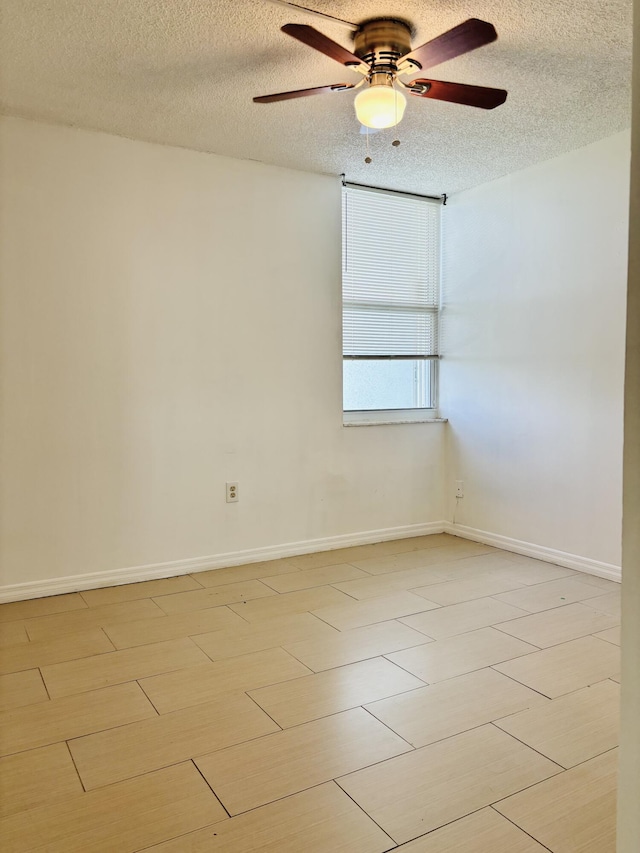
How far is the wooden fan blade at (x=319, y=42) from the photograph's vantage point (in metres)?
1.92

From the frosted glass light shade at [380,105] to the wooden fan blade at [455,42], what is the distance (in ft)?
0.42

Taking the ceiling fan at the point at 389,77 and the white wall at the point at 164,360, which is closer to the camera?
the ceiling fan at the point at 389,77

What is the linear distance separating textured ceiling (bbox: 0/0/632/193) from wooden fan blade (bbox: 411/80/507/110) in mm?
210

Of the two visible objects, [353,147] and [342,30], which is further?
[353,147]

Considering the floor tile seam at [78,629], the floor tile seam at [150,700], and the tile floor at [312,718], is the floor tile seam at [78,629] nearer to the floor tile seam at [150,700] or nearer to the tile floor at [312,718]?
the tile floor at [312,718]

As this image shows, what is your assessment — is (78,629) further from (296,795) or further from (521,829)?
(521,829)

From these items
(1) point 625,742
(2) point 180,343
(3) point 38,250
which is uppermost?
(3) point 38,250

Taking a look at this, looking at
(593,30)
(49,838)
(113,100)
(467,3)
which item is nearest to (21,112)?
(113,100)

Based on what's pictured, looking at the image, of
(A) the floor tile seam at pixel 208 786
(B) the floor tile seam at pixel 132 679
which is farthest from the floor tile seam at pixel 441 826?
(B) the floor tile seam at pixel 132 679

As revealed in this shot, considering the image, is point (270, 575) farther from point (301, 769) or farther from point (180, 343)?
point (301, 769)

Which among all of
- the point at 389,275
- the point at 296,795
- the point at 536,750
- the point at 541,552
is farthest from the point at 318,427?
the point at 296,795

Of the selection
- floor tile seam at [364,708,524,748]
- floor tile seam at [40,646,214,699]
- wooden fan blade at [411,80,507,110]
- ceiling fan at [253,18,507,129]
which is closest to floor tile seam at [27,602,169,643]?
floor tile seam at [40,646,214,699]

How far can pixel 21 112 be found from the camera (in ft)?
9.84

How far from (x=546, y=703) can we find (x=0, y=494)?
2.53 m
